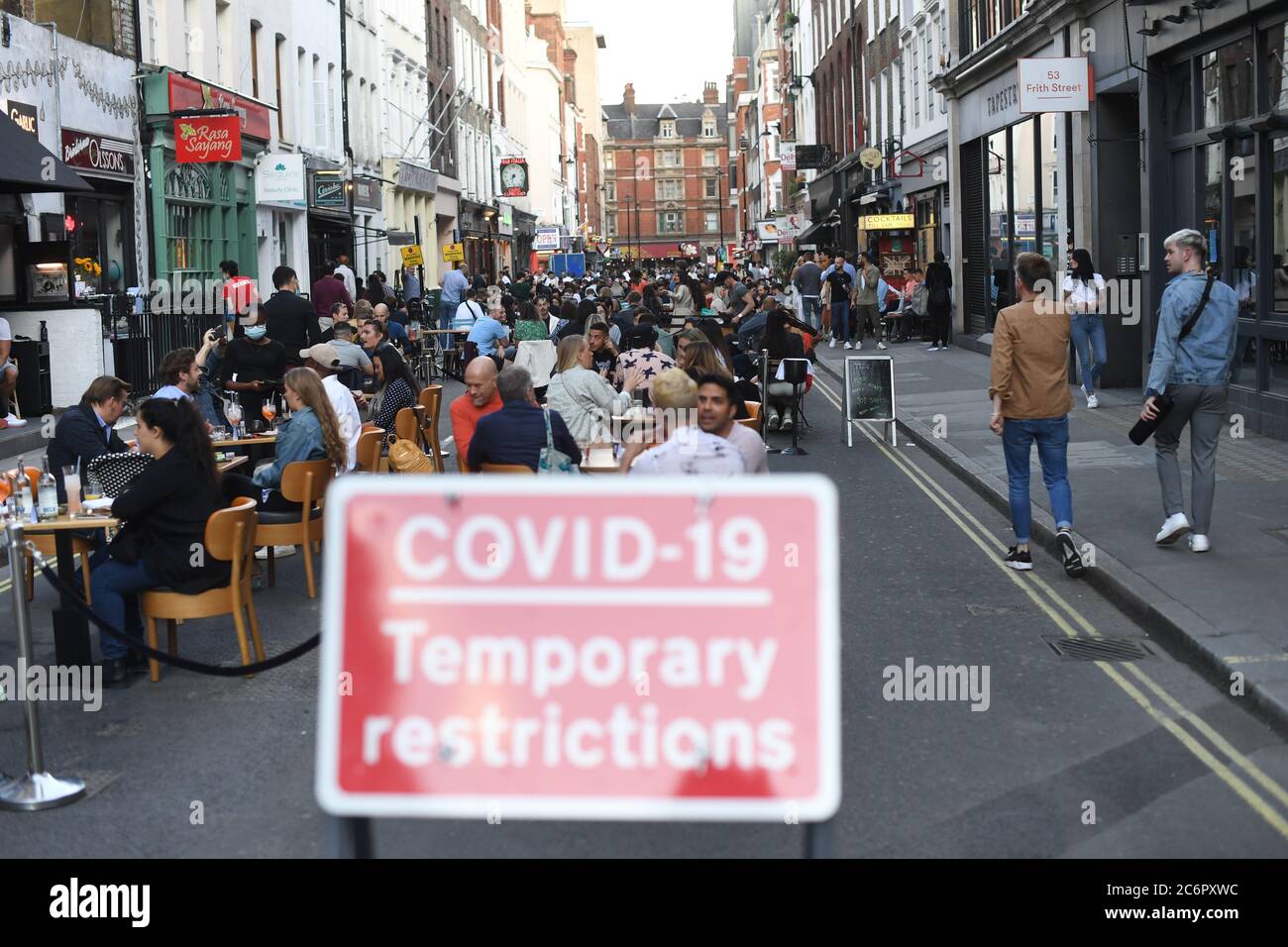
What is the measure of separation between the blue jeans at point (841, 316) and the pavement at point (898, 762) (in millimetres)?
25443

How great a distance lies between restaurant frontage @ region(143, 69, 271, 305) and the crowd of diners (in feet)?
26.3

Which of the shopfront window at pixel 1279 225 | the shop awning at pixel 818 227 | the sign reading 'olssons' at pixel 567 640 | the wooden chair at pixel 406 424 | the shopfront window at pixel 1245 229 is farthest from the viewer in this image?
the shop awning at pixel 818 227

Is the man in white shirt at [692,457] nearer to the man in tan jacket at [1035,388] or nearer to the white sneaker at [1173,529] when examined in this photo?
the man in tan jacket at [1035,388]

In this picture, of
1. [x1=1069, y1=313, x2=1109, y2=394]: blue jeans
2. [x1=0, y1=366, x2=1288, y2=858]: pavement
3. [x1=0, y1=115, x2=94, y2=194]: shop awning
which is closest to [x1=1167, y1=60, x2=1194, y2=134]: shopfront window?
[x1=1069, y1=313, x2=1109, y2=394]: blue jeans

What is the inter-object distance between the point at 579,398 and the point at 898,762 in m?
5.69

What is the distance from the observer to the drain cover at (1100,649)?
8.17 m

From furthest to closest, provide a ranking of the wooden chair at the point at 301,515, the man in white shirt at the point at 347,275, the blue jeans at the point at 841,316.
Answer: the blue jeans at the point at 841,316
the man in white shirt at the point at 347,275
the wooden chair at the point at 301,515

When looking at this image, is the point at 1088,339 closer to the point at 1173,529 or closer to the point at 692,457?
the point at 1173,529

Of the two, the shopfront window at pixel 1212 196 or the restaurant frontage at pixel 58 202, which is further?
the restaurant frontage at pixel 58 202

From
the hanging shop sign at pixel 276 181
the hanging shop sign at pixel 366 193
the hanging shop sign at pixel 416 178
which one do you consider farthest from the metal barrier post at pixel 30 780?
the hanging shop sign at pixel 416 178

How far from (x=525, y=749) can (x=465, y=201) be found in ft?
193

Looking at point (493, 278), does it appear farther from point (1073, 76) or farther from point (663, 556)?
point (663, 556)

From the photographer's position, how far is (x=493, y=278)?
218 ft

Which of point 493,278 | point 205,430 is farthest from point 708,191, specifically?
point 205,430
